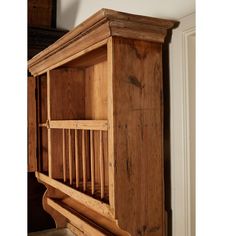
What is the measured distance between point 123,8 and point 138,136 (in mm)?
821

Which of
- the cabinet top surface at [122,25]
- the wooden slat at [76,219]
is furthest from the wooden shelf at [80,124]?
the wooden slat at [76,219]

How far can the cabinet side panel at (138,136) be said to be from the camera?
127cm

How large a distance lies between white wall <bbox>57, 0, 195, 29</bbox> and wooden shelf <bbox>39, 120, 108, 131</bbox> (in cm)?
59

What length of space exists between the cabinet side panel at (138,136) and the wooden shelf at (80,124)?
0.10 metres

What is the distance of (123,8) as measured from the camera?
5.74 feet

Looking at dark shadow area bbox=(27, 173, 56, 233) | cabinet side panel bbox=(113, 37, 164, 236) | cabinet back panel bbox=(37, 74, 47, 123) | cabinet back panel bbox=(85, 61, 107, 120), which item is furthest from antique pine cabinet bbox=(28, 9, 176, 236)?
dark shadow area bbox=(27, 173, 56, 233)

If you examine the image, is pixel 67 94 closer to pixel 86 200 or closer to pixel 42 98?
pixel 42 98

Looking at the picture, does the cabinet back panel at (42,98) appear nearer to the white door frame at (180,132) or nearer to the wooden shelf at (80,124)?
the wooden shelf at (80,124)

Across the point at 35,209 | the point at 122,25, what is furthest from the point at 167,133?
the point at 35,209

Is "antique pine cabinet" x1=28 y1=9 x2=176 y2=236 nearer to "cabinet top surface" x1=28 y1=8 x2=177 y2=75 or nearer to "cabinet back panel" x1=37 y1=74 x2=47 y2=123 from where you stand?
"cabinet top surface" x1=28 y1=8 x2=177 y2=75

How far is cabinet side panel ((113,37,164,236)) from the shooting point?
Answer: 4.16 ft
